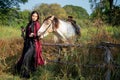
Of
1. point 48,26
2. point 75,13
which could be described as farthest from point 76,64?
point 75,13

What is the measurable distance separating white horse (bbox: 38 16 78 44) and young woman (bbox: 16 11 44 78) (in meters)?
0.30

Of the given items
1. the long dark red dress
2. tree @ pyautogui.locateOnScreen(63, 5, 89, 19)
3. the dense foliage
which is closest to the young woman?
the long dark red dress

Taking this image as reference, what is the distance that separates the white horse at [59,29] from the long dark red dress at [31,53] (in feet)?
0.98

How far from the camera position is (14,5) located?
42500mm

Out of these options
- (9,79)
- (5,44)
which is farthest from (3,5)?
(9,79)

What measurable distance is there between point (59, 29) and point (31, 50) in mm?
1035

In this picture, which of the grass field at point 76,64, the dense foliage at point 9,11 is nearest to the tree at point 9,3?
the dense foliage at point 9,11

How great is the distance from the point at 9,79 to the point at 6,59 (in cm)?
191

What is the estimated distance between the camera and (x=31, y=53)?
9.57 meters

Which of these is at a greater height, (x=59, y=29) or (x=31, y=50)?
(x=59, y=29)

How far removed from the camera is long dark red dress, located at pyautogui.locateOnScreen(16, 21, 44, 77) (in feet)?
31.1

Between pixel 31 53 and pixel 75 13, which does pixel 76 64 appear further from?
pixel 75 13

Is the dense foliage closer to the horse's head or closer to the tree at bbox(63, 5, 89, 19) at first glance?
the tree at bbox(63, 5, 89, 19)

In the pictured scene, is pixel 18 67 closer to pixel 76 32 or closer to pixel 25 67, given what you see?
pixel 25 67
